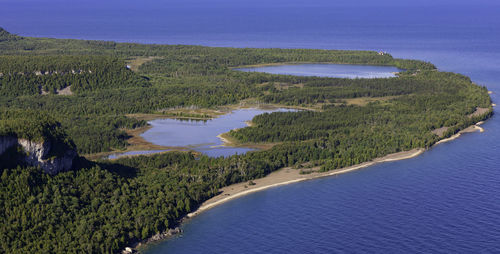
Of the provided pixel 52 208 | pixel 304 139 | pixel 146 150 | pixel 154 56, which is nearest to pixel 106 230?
pixel 52 208

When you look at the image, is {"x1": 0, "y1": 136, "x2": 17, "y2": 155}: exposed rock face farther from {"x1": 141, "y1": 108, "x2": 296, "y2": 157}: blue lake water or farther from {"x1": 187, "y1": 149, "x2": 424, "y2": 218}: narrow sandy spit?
{"x1": 141, "y1": 108, "x2": 296, "y2": 157}: blue lake water

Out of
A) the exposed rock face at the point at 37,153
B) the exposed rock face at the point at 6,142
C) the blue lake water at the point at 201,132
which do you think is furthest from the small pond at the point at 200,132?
the exposed rock face at the point at 6,142

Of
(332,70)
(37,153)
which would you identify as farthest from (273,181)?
(332,70)

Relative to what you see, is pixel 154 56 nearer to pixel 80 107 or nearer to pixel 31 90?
pixel 31 90

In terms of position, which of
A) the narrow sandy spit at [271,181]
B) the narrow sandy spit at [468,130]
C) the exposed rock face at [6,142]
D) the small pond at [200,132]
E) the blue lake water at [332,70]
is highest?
the blue lake water at [332,70]

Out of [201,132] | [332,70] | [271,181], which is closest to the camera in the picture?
[271,181]

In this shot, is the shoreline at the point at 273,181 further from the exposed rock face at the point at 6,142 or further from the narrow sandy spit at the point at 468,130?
the exposed rock face at the point at 6,142

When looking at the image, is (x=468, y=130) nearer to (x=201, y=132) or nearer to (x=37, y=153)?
(x=201, y=132)
